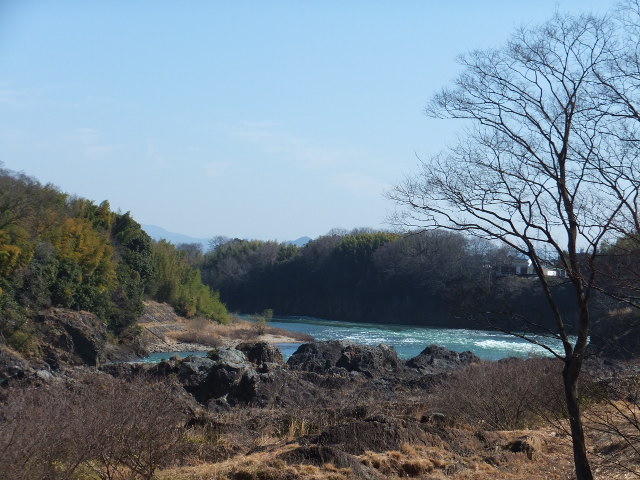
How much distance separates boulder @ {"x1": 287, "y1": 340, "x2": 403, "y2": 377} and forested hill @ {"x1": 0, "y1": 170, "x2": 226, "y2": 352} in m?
15.9

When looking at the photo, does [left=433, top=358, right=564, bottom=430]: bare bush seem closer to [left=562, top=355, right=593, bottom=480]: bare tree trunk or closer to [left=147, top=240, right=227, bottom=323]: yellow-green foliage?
[left=562, top=355, right=593, bottom=480]: bare tree trunk

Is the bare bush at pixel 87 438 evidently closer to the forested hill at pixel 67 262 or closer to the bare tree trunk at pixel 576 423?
the bare tree trunk at pixel 576 423

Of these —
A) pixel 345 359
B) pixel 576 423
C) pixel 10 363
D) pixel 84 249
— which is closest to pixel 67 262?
pixel 84 249

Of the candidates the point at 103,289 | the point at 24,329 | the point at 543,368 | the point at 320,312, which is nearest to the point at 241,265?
the point at 320,312

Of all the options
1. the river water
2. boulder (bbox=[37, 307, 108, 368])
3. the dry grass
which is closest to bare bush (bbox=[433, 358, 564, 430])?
the river water

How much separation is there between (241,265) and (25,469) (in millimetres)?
91564

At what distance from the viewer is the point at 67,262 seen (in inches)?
1959

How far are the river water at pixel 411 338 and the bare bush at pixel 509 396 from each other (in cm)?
1715

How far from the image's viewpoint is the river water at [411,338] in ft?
146

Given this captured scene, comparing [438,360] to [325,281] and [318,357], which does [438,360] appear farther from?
[325,281]

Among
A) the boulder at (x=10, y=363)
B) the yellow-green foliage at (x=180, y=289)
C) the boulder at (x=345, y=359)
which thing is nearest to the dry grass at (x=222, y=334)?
the yellow-green foliage at (x=180, y=289)

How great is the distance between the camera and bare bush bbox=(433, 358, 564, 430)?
1695 centimetres

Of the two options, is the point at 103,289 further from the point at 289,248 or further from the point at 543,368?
the point at 289,248

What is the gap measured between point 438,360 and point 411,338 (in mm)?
18493
